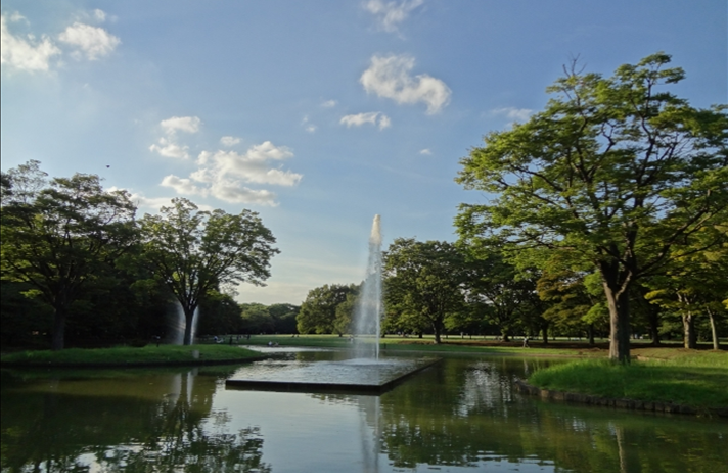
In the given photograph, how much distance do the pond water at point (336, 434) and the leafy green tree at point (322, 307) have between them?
56966 mm

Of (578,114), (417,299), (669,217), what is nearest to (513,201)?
(578,114)

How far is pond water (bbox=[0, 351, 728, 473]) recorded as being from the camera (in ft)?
22.8

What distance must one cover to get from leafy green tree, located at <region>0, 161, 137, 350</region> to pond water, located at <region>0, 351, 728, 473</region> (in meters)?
13.2

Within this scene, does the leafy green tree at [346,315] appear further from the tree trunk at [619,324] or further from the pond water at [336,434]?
the pond water at [336,434]

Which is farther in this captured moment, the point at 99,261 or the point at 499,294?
the point at 499,294

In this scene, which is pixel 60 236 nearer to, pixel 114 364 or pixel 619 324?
pixel 114 364

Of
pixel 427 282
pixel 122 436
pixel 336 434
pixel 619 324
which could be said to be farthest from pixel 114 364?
pixel 427 282

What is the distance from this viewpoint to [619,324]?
17.2 metres

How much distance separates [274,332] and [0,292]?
64.5 m

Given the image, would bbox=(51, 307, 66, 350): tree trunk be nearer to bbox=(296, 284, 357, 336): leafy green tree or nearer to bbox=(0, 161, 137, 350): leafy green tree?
bbox=(0, 161, 137, 350): leafy green tree

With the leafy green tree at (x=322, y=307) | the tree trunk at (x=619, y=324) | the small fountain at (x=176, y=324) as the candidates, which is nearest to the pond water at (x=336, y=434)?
the tree trunk at (x=619, y=324)

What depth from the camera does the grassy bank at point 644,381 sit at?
38.7 ft

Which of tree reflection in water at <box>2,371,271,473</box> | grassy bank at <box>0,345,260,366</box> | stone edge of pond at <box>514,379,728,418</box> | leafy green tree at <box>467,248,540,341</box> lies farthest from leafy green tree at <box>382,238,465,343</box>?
tree reflection in water at <box>2,371,271,473</box>

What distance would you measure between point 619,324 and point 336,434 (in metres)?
13.0
